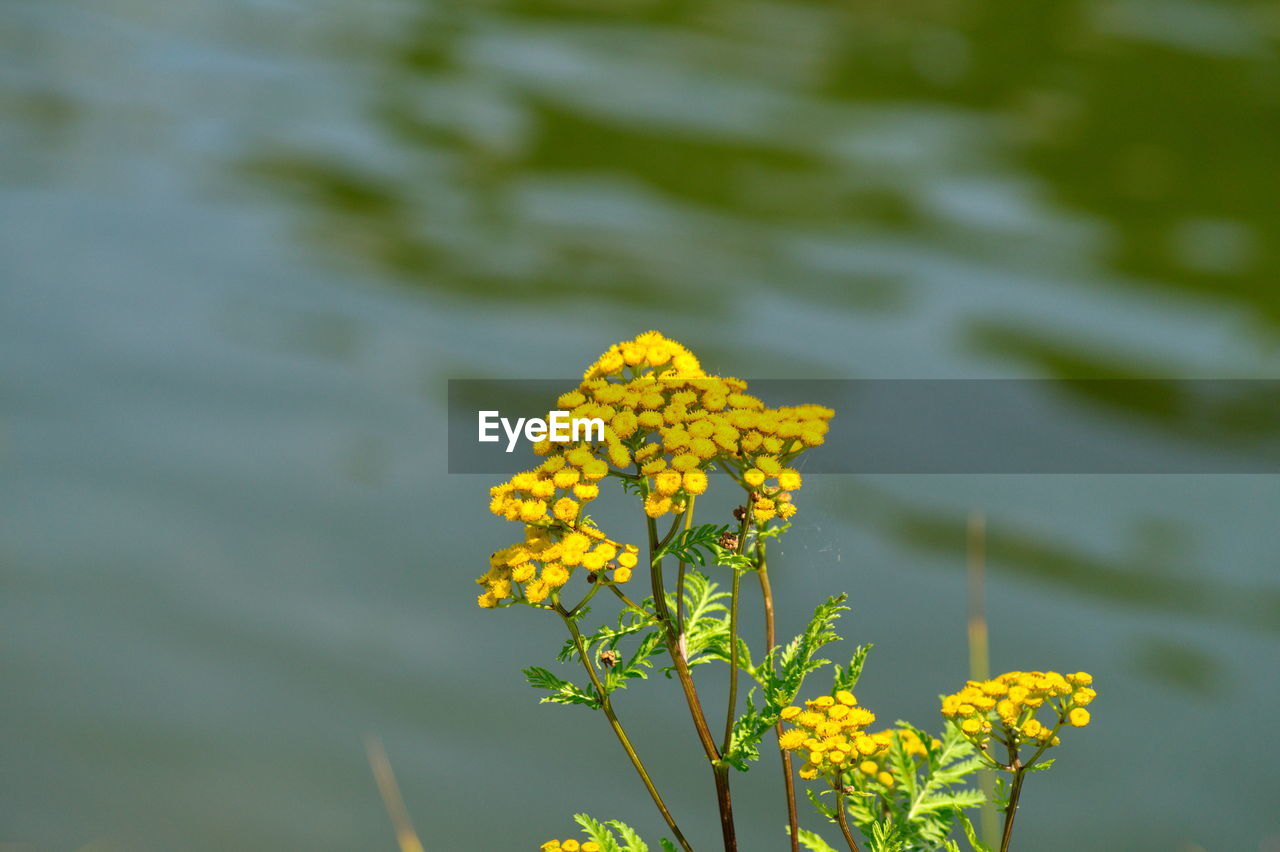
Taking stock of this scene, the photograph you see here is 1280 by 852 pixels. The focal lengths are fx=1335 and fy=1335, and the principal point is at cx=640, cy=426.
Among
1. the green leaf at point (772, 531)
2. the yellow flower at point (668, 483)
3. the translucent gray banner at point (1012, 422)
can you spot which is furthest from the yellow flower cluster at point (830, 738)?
the translucent gray banner at point (1012, 422)

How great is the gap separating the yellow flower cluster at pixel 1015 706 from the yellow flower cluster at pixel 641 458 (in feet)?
1.19

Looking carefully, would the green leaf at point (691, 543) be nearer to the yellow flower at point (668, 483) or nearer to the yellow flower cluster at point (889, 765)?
the yellow flower at point (668, 483)

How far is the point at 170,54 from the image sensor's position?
7723 millimetres

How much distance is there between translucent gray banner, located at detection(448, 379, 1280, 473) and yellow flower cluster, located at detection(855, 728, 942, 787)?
2441mm

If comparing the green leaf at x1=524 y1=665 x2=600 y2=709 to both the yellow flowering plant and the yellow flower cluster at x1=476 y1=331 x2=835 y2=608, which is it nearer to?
the yellow flowering plant

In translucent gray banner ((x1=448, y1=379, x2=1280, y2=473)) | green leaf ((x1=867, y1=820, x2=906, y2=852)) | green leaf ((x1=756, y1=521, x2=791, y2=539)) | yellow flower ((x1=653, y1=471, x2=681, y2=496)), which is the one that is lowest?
green leaf ((x1=867, y1=820, x2=906, y2=852))

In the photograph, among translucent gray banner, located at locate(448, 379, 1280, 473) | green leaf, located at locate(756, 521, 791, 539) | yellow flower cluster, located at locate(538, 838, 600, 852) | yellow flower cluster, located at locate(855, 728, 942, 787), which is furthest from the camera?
translucent gray banner, located at locate(448, 379, 1280, 473)

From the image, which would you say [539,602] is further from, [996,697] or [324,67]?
[324,67]

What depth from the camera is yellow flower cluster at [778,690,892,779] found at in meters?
1.67

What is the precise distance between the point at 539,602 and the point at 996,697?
0.63m

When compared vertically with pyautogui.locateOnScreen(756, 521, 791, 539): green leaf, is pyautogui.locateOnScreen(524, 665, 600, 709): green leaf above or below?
below

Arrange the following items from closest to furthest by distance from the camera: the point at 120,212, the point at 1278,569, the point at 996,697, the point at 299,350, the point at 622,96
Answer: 1. the point at 996,697
2. the point at 1278,569
3. the point at 299,350
4. the point at 120,212
5. the point at 622,96

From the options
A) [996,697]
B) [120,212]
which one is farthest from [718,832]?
[120,212]

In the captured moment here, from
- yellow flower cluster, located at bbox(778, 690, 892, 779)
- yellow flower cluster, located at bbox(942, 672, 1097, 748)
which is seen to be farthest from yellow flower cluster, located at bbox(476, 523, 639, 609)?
yellow flower cluster, located at bbox(942, 672, 1097, 748)
